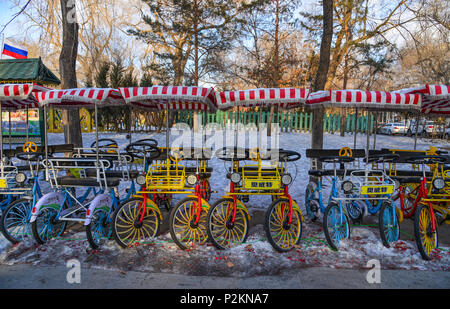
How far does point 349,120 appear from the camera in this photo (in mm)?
23344

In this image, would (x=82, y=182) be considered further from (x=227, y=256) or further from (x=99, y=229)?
(x=227, y=256)

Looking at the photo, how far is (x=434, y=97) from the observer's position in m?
4.98

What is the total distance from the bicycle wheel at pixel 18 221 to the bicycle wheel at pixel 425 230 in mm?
5660

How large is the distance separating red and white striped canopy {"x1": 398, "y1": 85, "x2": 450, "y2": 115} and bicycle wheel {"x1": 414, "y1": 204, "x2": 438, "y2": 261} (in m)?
2.07

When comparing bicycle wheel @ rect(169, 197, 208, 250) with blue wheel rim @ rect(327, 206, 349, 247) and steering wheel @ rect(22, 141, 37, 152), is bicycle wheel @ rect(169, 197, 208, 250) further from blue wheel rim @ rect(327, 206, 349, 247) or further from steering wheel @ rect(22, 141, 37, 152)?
steering wheel @ rect(22, 141, 37, 152)

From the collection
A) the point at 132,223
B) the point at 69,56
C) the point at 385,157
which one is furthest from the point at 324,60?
the point at 69,56

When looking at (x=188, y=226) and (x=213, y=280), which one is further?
(x=188, y=226)

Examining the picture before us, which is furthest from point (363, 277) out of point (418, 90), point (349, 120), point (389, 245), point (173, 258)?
point (349, 120)

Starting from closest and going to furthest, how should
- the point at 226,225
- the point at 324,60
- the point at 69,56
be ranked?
the point at 226,225
the point at 324,60
the point at 69,56

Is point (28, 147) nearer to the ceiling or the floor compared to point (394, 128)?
nearer to the floor

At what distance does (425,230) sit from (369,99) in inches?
82.7

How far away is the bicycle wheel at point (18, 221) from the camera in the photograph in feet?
13.8

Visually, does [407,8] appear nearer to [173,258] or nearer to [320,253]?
[320,253]
